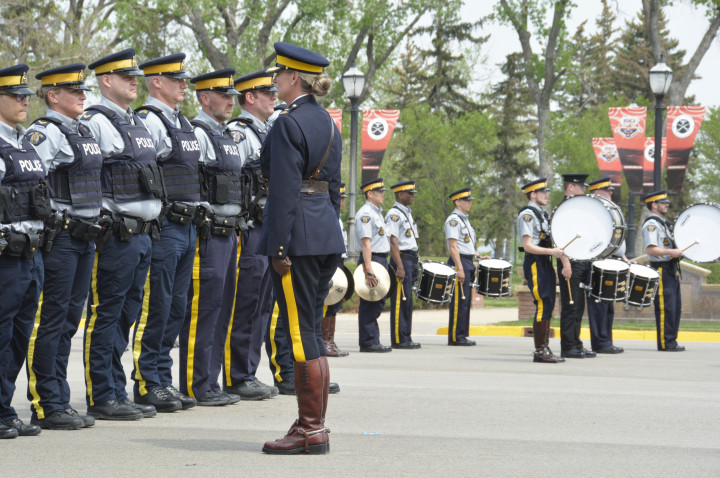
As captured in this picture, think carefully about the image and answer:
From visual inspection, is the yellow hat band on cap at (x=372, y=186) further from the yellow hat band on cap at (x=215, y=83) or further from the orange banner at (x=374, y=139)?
the orange banner at (x=374, y=139)

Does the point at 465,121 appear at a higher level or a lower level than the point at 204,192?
higher

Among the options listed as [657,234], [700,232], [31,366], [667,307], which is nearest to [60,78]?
[31,366]

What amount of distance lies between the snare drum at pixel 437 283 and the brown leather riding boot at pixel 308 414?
30.2ft

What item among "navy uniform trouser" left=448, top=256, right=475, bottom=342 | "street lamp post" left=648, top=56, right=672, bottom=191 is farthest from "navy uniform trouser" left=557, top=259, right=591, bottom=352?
"street lamp post" left=648, top=56, right=672, bottom=191

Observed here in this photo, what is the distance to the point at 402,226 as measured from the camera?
602 inches

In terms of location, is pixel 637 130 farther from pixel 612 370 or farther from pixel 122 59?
pixel 122 59

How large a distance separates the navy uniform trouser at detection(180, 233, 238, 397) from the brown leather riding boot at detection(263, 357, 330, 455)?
215cm

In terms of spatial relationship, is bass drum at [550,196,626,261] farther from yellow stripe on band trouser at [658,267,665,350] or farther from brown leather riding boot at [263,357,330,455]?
brown leather riding boot at [263,357,330,455]

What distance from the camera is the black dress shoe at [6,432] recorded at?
22.5 ft

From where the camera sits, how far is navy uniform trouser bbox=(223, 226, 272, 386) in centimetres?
892

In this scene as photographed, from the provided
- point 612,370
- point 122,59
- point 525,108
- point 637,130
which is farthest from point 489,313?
point 525,108

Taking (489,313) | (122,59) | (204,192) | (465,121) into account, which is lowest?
(489,313)

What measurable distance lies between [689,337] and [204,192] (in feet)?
40.2

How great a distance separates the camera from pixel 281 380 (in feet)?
31.6
